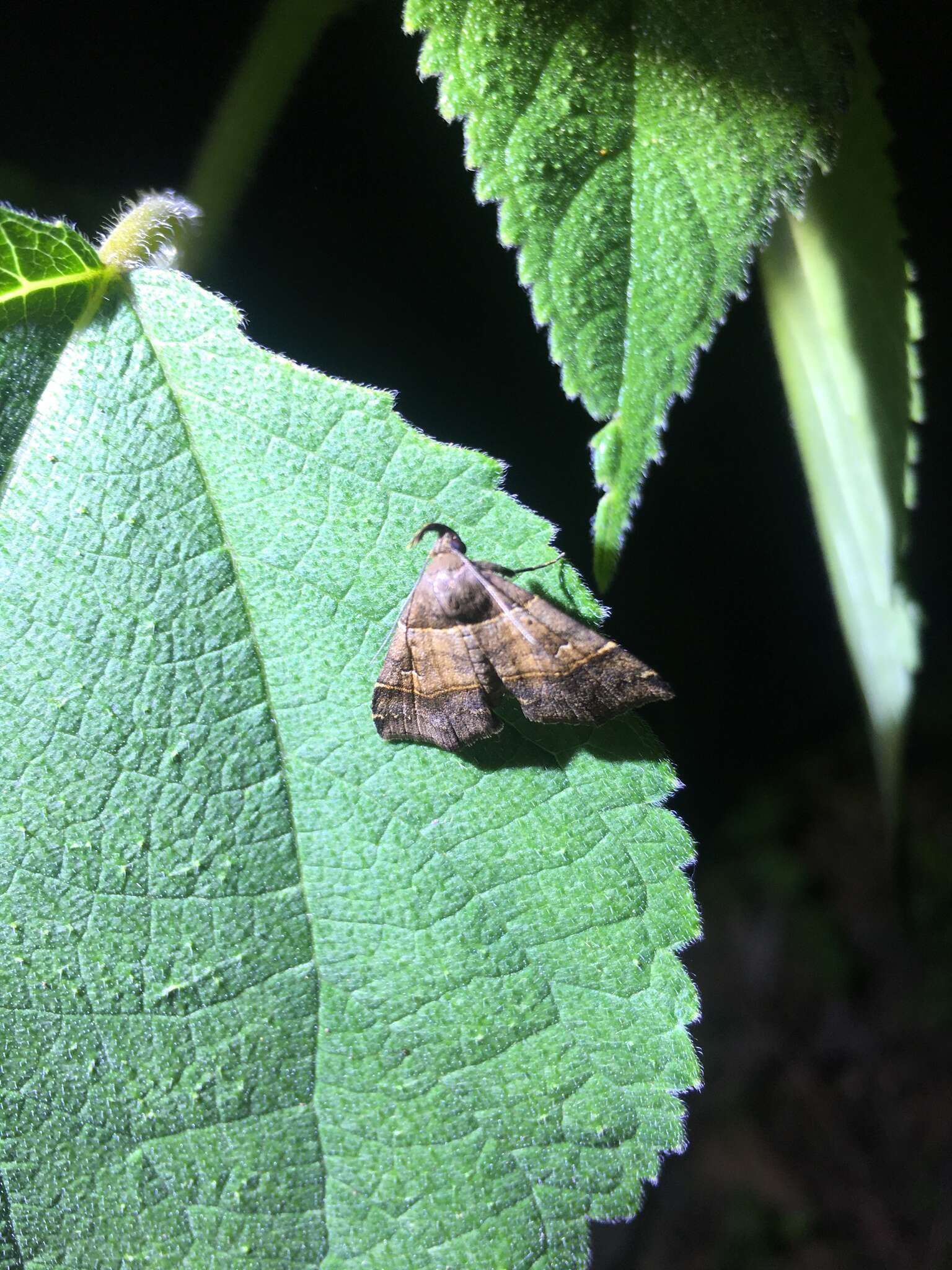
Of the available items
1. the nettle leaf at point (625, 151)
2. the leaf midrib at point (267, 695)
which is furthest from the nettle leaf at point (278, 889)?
the nettle leaf at point (625, 151)

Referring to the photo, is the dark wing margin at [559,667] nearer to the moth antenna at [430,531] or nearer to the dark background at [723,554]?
the moth antenna at [430,531]

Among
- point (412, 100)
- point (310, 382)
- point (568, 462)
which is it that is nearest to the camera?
point (310, 382)

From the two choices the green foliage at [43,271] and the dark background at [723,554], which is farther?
the dark background at [723,554]

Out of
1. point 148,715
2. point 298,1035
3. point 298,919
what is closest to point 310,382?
point 148,715

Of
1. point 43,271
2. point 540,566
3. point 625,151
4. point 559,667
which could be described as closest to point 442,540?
point 540,566

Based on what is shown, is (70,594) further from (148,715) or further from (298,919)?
(298,919)

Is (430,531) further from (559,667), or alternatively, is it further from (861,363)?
(861,363)

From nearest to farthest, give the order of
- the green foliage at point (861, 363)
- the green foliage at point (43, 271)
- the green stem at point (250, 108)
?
1. the green foliage at point (43, 271)
2. the green foliage at point (861, 363)
3. the green stem at point (250, 108)
